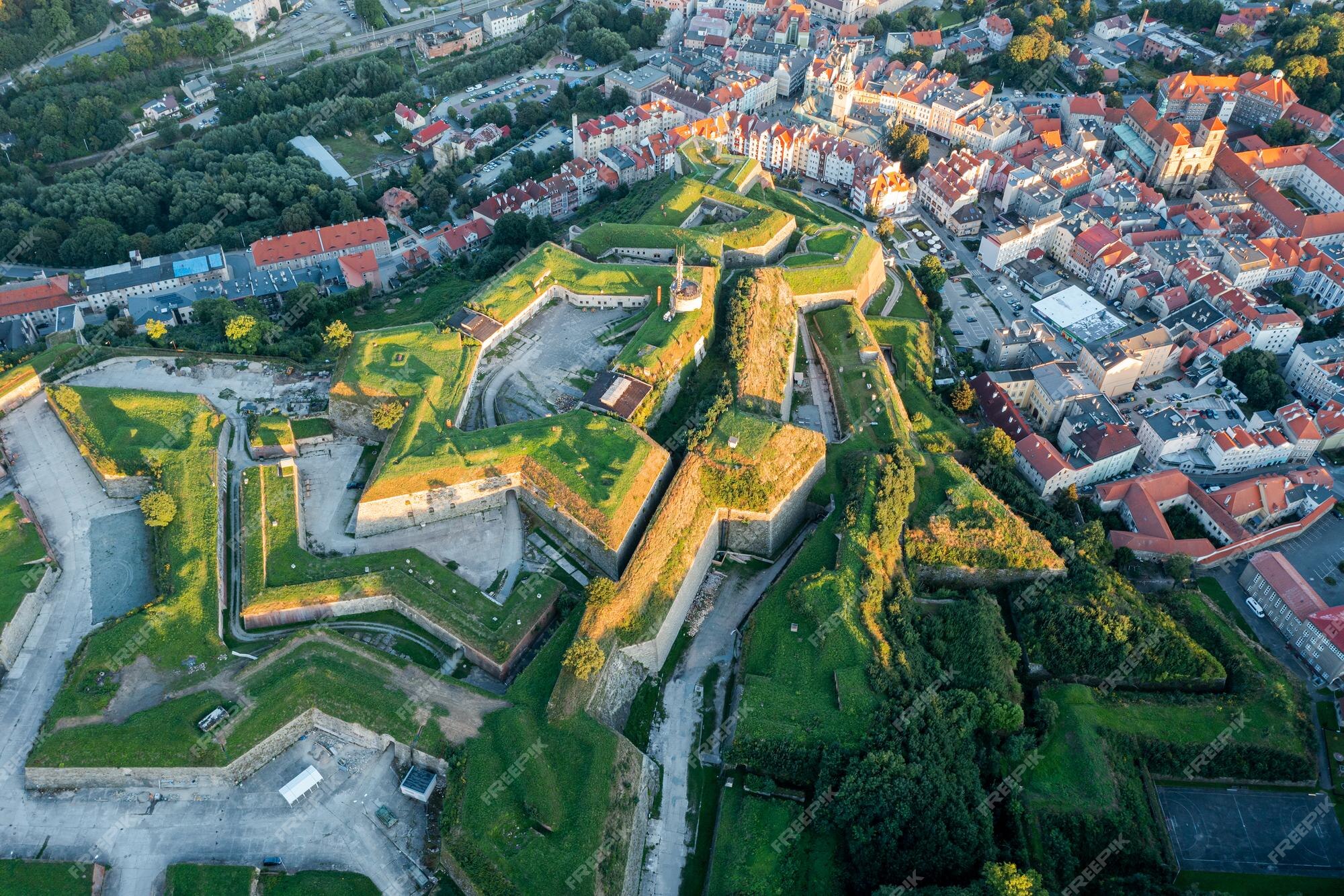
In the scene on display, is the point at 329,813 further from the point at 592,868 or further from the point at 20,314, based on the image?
the point at 20,314

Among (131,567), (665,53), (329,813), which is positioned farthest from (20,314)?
(665,53)

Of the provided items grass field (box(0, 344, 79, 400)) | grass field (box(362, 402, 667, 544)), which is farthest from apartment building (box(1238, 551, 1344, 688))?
grass field (box(0, 344, 79, 400))

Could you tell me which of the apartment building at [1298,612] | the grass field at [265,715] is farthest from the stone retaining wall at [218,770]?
the apartment building at [1298,612]

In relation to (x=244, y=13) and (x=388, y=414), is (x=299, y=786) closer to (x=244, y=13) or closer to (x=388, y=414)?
(x=388, y=414)

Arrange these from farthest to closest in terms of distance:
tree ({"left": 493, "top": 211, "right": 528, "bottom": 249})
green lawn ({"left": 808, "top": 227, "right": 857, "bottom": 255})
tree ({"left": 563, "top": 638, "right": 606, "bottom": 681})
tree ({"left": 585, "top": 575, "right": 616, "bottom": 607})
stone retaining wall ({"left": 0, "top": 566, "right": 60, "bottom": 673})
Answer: tree ({"left": 493, "top": 211, "right": 528, "bottom": 249})
green lawn ({"left": 808, "top": 227, "right": 857, "bottom": 255})
tree ({"left": 585, "top": 575, "right": 616, "bottom": 607})
stone retaining wall ({"left": 0, "top": 566, "right": 60, "bottom": 673})
tree ({"left": 563, "top": 638, "right": 606, "bottom": 681})

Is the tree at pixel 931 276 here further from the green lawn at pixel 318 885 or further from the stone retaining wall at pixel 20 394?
the stone retaining wall at pixel 20 394

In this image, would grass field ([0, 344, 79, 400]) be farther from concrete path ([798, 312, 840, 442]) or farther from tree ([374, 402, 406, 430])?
concrete path ([798, 312, 840, 442])
